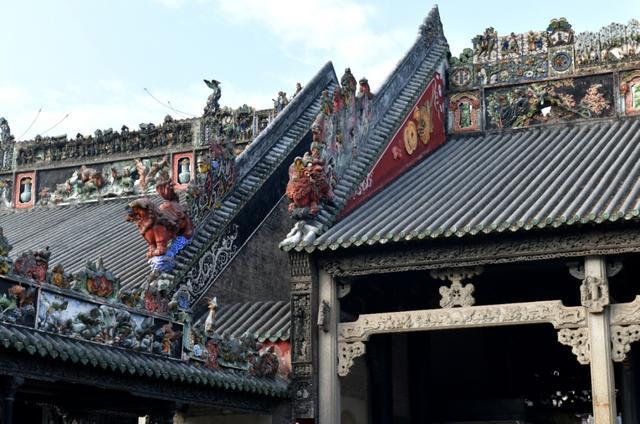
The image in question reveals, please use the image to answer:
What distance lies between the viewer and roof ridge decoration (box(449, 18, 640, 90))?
20.8 m

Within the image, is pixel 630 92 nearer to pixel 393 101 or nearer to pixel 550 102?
pixel 550 102

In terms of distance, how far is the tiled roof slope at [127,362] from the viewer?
1123 cm

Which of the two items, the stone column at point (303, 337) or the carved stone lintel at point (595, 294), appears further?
the stone column at point (303, 337)

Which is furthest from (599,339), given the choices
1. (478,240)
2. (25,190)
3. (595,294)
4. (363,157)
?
(25,190)

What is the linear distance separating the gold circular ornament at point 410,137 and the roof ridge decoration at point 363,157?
34 centimetres

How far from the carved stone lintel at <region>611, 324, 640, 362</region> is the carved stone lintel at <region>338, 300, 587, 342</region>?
0.43 meters

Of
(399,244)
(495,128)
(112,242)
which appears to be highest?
(495,128)

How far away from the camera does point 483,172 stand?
1870 cm

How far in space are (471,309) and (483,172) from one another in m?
3.89

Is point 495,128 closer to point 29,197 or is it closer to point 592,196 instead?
point 592,196

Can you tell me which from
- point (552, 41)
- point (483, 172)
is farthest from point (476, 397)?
point (552, 41)

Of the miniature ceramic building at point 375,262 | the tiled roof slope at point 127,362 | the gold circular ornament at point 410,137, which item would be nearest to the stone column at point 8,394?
the miniature ceramic building at point 375,262

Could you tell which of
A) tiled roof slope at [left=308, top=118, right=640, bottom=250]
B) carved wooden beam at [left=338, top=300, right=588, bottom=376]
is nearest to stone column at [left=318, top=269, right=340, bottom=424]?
carved wooden beam at [left=338, top=300, right=588, bottom=376]

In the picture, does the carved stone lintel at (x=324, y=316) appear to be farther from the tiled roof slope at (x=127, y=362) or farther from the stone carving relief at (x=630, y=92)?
the stone carving relief at (x=630, y=92)
